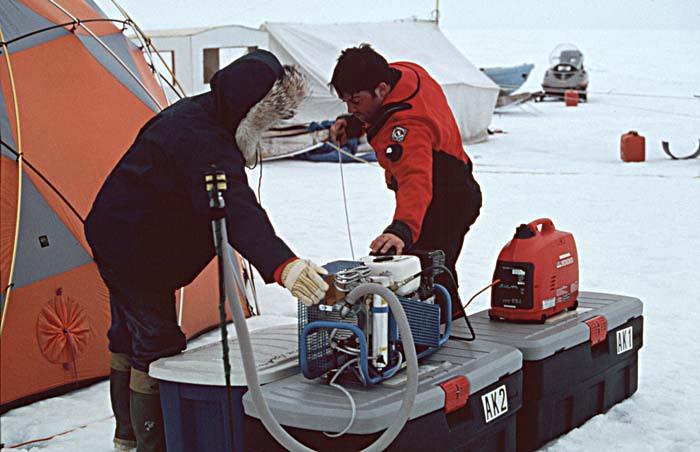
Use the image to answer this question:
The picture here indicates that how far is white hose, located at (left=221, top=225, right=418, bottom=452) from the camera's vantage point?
80.5 inches

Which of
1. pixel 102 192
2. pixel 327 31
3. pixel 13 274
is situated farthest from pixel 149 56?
pixel 327 31

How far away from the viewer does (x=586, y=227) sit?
696 cm

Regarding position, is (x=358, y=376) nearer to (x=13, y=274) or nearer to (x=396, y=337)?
(x=396, y=337)

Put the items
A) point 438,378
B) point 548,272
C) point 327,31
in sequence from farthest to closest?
point 327,31 → point 548,272 → point 438,378

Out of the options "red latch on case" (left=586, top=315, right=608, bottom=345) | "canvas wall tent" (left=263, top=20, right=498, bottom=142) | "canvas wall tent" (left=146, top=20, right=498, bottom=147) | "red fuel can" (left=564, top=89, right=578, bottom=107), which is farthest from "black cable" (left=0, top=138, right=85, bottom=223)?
"red fuel can" (left=564, top=89, right=578, bottom=107)

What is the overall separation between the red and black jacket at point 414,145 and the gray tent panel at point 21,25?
1.50 metres

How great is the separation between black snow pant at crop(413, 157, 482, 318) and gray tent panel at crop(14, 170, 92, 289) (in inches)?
53.5

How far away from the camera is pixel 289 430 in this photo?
226 cm

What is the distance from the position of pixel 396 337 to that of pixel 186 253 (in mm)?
643

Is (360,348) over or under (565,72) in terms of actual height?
under

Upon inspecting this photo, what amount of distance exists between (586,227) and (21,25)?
4619 mm

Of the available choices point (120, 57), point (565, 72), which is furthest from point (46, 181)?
point (565, 72)

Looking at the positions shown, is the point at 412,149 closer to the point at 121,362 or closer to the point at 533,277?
the point at 533,277

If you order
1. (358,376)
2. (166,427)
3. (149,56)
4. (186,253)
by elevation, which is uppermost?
(149,56)
